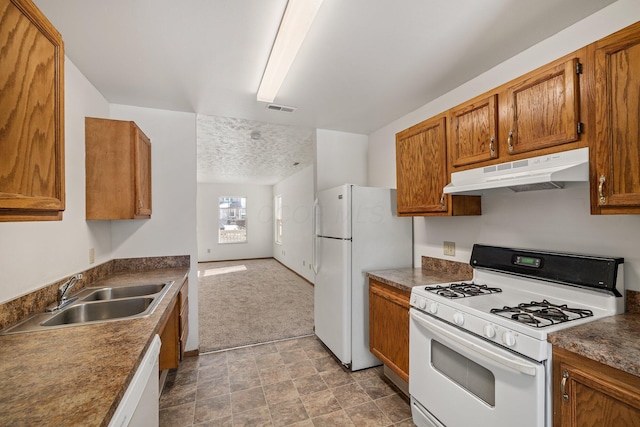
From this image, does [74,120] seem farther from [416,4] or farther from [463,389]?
[463,389]

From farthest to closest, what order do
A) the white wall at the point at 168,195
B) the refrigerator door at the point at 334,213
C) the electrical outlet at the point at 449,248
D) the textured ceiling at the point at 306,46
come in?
the white wall at the point at 168,195, the refrigerator door at the point at 334,213, the electrical outlet at the point at 449,248, the textured ceiling at the point at 306,46

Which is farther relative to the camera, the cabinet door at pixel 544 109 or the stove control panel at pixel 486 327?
the cabinet door at pixel 544 109

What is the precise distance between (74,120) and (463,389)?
2982 millimetres

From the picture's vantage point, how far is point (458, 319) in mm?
1522

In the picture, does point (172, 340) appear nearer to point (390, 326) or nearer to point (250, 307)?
point (390, 326)

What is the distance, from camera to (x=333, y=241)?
2.79 meters

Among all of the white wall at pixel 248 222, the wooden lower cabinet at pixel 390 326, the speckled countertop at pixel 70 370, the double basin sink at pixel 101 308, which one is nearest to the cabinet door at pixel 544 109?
the wooden lower cabinet at pixel 390 326

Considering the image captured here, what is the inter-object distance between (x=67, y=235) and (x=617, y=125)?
3.08m

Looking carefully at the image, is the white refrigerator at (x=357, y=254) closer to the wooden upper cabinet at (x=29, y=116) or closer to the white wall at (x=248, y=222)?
A: the wooden upper cabinet at (x=29, y=116)

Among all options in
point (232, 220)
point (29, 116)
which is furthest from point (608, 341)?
point (232, 220)

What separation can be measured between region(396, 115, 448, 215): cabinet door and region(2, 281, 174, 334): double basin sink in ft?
6.51

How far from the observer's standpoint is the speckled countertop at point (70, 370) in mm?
750

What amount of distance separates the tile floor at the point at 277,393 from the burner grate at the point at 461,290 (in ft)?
3.14

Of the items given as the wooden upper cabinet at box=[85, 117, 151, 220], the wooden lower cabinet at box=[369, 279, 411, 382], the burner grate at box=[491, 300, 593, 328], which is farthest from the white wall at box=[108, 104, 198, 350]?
the burner grate at box=[491, 300, 593, 328]
